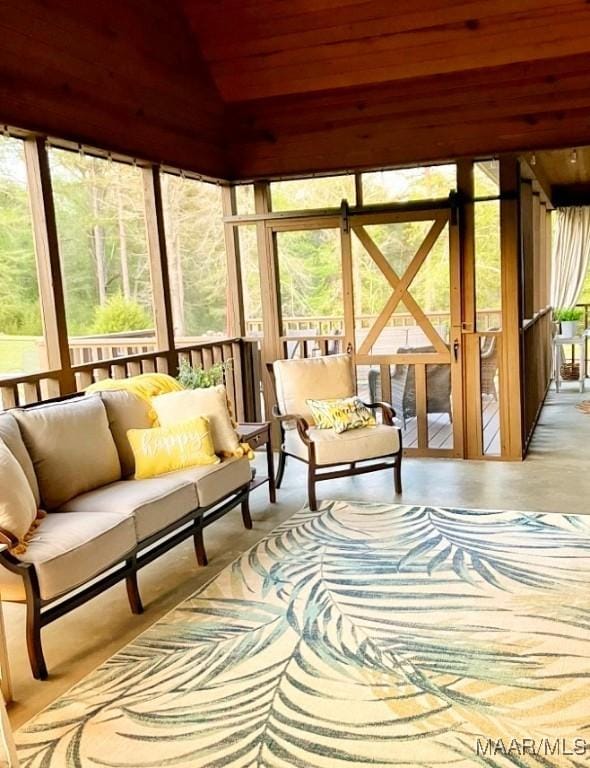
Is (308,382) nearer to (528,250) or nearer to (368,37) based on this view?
(368,37)

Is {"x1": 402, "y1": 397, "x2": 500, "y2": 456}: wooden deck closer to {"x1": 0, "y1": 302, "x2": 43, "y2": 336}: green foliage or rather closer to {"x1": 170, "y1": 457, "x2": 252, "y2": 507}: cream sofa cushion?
{"x1": 170, "y1": 457, "x2": 252, "y2": 507}: cream sofa cushion

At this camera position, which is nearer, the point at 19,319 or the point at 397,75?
the point at 397,75

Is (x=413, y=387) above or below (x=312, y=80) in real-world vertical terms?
below

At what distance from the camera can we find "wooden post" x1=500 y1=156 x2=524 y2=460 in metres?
5.20

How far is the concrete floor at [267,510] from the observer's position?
9.14ft

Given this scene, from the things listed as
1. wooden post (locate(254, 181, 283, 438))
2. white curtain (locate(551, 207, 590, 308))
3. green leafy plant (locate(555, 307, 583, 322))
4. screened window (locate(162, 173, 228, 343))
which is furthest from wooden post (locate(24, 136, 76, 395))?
white curtain (locate(551, 207, 590, 308))

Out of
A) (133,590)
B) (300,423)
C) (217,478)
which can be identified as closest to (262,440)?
(300,423)

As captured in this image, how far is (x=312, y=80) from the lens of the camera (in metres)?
5.27

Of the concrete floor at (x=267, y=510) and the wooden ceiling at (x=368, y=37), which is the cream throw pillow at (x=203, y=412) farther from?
the wooden ceiling at (x=368, y=37)

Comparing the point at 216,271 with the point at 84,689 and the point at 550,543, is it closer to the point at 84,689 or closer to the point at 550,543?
the point at 550,543

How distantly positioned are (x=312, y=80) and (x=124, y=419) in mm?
3095

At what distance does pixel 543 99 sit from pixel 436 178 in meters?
0.93

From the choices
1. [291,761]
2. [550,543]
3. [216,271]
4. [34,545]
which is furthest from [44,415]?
[216,271]

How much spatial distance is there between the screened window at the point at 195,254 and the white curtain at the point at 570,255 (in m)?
4.89
